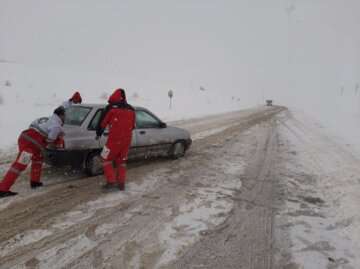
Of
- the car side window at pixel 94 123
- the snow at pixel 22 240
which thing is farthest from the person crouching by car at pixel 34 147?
the snow at pixel 22 240

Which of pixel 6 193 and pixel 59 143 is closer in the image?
pixel 6 193

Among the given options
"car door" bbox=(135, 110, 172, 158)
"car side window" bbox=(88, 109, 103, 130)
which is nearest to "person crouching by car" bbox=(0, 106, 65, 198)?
"car side window" bbox=(88, 109, 103, 130)

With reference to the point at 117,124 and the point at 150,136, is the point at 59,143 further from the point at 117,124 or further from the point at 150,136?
the point at 150,136

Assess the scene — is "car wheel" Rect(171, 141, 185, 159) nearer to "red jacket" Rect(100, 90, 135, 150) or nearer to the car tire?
the car tire

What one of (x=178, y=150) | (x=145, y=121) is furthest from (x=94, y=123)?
(x=178, y=150)

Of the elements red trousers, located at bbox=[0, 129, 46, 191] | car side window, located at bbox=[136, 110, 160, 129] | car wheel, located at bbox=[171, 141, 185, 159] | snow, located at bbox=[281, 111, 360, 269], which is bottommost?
snow, located at bbox=[281, 111, 360, 269]

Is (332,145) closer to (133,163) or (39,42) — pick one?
(133,163)

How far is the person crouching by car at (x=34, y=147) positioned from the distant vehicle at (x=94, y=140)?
25 centimetres

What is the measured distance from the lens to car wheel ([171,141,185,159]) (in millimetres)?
7039

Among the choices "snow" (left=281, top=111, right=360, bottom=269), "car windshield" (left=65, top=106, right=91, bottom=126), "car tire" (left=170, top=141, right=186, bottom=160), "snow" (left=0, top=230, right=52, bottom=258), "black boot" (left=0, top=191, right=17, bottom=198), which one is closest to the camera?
"snow" (left=0, top=230, right=52, bottom=258)

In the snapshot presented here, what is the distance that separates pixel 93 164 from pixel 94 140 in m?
0.47

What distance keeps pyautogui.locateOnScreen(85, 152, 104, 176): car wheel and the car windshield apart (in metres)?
0.67

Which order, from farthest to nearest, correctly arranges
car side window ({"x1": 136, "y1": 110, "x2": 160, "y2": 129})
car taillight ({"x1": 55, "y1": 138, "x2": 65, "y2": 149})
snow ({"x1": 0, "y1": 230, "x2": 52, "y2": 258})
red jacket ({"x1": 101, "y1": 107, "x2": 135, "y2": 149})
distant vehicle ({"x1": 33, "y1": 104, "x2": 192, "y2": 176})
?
car side window ({"x1": 136, "y1": 110, "x2": 160, "y2": 129}) < distant vehicle ({"x1": 33, "y1": 104, "x2": 192, "y2": 176}) < car taillight ({"x1": 55, "y1": 138, "x2": 65, "y2": 149}) < red jacket ({"x1": 101, "y1": 107, "x2": 135, "y2": 149}) < snow ({"x1": 0, "y1": 230, "x2": 52, "y2": 258})

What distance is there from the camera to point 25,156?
4207 mm
